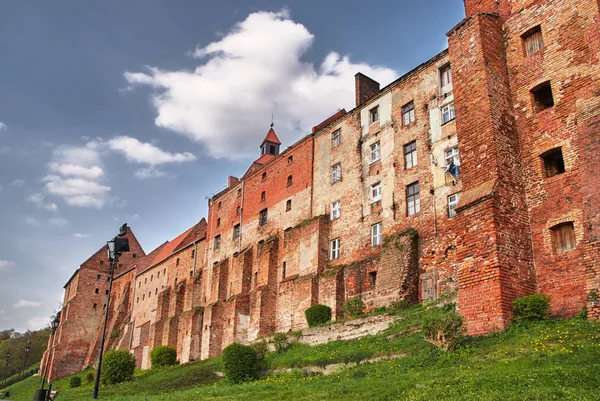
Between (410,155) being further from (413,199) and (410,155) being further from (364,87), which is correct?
(364,87)

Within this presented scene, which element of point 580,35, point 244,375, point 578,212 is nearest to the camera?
point 578,212

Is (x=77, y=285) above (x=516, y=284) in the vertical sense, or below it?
above

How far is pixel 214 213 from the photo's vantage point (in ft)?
152

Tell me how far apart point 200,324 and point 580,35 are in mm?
32539

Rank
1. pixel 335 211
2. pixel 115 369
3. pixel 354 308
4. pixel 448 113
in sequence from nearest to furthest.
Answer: pixel 448 113 < pixel 354 308 < pixel 335 211 < pixel 115 369

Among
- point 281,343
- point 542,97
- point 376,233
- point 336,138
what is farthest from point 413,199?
point 542,97

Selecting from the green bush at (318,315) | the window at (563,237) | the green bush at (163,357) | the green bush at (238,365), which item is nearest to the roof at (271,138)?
the green bush at (163,357)

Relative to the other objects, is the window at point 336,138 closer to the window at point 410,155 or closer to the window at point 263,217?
the window at point 410,155

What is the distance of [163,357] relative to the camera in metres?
40.8

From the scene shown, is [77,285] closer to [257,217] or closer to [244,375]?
[257,217]

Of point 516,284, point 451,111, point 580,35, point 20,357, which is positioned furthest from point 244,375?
point 20,357

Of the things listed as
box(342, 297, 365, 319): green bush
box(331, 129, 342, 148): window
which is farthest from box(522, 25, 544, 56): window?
box(331, 129, 342, 148): window

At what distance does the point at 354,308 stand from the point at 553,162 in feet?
41.0

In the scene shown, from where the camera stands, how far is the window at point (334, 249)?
3083 cm
